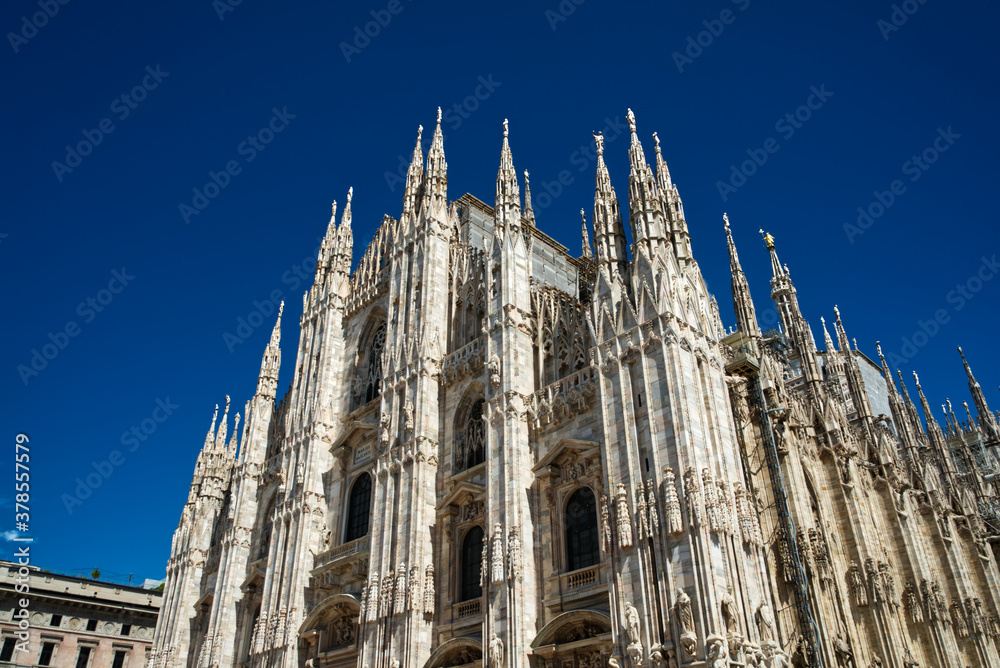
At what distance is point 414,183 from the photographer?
133 feet

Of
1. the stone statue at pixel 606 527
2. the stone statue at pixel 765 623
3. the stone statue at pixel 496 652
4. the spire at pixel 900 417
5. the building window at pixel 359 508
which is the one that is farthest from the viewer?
the spire at pixel 900 417

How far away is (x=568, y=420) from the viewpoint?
26.2m

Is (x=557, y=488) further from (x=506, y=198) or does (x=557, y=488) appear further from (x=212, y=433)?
(x=212, y=433)

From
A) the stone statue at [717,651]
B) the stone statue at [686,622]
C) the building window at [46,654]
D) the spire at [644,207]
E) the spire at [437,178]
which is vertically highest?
the spire at [437,178]

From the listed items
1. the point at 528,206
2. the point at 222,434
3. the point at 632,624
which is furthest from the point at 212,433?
the point at 632,624

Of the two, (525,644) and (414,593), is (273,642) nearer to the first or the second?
(414,593)

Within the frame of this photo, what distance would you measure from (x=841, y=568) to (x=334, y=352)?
2558cm

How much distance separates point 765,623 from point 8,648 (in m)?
48.2

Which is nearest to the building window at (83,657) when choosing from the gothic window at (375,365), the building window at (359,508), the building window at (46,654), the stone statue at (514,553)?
the building window at (46,654)

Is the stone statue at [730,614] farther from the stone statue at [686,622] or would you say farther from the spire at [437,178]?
the spire at [437,178]

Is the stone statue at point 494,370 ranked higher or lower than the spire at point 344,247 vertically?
lower

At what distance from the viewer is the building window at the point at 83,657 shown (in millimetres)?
49391

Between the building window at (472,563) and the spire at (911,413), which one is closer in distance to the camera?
the building window at (472,563)

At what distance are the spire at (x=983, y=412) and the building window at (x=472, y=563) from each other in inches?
1653
